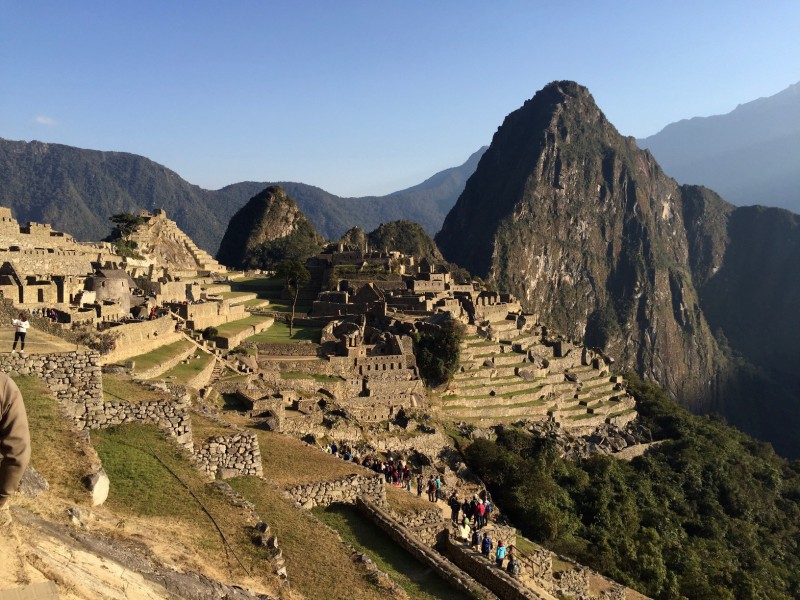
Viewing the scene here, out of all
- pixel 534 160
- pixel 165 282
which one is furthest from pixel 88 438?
pixel 534 160

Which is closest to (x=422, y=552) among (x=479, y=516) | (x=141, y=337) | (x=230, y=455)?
(x=230, y=455)

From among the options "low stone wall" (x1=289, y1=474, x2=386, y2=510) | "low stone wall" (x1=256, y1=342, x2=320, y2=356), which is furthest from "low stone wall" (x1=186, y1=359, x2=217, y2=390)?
"low stone wall" (x1=289, y1=474, x2=386, y2=510)

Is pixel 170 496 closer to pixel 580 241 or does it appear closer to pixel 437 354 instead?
pixel 437 354

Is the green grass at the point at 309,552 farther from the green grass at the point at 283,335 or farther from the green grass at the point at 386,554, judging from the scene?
the green grass at the point at 283,335

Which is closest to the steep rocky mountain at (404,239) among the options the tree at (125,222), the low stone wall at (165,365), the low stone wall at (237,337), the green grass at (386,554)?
the tree at (125,222)

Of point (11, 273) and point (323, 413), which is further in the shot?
point (323, 413)

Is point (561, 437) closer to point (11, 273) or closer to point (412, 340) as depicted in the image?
point (412, 340)

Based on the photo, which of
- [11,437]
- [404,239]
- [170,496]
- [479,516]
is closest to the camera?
[11,437]
